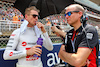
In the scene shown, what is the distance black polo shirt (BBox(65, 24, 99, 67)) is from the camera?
3.88 feet

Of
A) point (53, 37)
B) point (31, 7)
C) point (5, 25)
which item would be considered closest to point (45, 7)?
point (31, 7)

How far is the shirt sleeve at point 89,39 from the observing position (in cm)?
117

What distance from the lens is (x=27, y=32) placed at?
1.59 m

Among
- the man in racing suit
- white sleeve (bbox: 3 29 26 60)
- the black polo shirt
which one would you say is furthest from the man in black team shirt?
white sleeve (bbox: 3 29 26 60)

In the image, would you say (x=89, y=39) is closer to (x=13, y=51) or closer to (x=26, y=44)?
(x=26, y=44)

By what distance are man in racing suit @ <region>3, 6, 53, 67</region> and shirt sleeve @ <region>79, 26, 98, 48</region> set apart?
583 millimetres

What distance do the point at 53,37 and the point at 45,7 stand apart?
6.32 feet

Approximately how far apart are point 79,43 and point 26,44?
777 mm

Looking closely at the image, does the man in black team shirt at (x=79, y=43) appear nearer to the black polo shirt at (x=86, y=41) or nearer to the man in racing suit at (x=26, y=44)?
the black polo shirt at (x=86, y=41)

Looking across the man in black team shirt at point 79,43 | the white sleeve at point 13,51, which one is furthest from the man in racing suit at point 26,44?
the man in black team shirt at point 79,43

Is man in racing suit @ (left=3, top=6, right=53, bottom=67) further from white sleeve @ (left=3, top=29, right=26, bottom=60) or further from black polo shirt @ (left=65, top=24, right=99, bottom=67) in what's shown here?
black polo shirt @ (left=65, top=24, right=99, bottom=67)

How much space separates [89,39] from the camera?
118cm

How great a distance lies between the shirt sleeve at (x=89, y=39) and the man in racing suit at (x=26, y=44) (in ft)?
1.91

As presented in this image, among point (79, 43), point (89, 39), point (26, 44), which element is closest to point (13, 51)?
point (26, 44)
